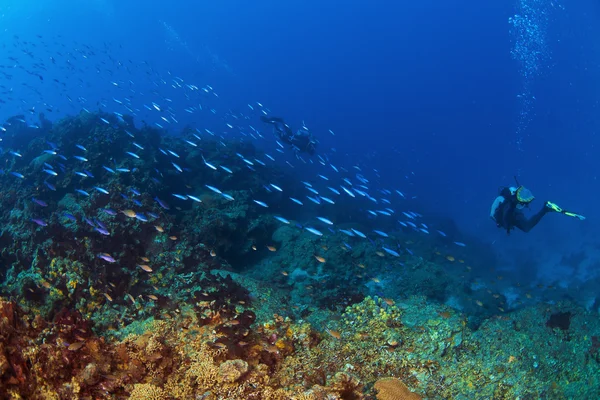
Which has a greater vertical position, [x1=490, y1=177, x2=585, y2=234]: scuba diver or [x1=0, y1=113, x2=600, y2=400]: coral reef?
[x1=490, y1=177, x2=585, y2=234]: scuba diver

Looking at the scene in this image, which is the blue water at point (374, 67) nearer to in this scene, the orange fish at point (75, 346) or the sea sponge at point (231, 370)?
the orange fish at point (75, 346)

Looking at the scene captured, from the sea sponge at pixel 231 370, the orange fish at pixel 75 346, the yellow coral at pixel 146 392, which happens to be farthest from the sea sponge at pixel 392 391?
the orange fish at pixel 75 346

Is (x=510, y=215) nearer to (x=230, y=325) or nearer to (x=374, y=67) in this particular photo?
(x=230, y=325)

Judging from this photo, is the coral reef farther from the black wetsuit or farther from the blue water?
the blue water

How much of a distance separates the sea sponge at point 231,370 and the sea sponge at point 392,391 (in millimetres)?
1636

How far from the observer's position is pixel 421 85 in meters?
133

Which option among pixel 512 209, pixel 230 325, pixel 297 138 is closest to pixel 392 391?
pixel 230 325

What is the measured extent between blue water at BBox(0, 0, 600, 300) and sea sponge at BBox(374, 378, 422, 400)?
90660 millimetres

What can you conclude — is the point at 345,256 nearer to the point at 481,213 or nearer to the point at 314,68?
the point at 481,213

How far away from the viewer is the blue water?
107688 millimetres

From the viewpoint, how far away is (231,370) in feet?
12.2

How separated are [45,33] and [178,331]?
604 ft

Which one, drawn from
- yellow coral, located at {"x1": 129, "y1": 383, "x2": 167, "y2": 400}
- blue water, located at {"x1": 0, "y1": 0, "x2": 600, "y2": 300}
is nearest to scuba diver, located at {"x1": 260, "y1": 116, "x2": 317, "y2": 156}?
yellow coral, located at {"x1": 129, "y1": 383, "x2": 167, "y2": 400}

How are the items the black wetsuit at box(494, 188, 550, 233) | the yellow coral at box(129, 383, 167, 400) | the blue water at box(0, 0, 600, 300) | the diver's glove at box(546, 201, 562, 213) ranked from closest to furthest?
the yellow coral at box(129, 383, 167, 400), the diver's glove at box(546, 201, 562, 213), the black wetsuit at box(494, 188, 550, 233), the blue water at box(0, 0, 600, 300)
